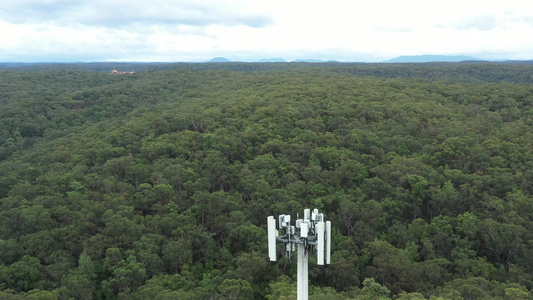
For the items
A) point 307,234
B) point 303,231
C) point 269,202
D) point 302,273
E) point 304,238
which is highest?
point 303,231

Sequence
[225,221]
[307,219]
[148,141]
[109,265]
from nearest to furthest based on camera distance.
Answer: [307,219] < [109,265] < [225,221] < [148,141]

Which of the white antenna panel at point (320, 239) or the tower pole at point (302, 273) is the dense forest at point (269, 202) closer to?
the tower pole at point (302, 273)

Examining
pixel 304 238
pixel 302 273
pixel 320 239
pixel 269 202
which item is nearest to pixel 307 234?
pixel 304 238

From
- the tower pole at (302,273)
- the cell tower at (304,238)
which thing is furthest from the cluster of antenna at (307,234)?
the tower pole at (302,273)

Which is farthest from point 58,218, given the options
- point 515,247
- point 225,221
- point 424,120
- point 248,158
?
point 424,120

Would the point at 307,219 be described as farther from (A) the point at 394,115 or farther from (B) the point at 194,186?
(A) the point at 394,115

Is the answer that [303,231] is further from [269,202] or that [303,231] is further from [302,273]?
[269,202]

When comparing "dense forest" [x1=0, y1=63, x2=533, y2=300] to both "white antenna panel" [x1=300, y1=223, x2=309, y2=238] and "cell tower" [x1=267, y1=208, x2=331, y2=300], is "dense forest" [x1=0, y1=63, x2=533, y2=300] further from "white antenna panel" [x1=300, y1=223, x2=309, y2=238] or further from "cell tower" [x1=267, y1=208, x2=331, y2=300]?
"white antenna panel" [x1=300, y1=223, x2=309, y2=238]

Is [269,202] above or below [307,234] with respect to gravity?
below

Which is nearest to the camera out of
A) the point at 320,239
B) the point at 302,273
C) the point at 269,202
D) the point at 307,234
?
the point at 320,239
